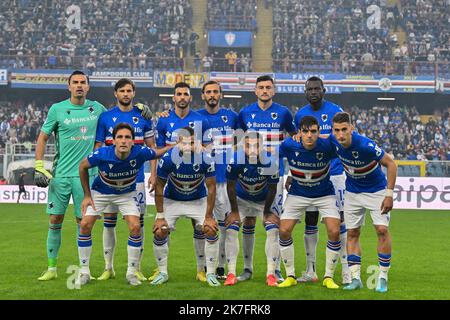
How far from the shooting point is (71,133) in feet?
31.8

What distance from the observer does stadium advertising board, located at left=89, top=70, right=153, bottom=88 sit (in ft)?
118

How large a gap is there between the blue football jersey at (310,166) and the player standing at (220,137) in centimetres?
114

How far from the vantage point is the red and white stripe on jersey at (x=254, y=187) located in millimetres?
9516

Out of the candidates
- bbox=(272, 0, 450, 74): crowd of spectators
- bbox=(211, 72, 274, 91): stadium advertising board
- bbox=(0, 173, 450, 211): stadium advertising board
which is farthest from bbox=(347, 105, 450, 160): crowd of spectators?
bbox=(0, 173, 450, 211): stadium advertising board

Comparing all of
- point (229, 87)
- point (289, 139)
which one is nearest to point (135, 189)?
point (289, 139)

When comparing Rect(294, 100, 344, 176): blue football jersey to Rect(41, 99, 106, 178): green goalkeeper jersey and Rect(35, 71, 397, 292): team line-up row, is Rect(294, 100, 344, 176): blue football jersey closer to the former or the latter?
Rect(35, 71, 397, 292): team line-up row

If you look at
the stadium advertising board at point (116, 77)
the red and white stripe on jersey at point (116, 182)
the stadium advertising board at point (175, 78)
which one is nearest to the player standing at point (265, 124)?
the red and white stripe on jersey at point (116, 182)

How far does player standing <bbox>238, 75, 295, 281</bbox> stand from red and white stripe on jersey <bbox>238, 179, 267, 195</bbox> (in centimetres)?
26

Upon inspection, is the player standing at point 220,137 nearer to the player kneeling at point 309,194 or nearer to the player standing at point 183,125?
the player standing at point 183,125

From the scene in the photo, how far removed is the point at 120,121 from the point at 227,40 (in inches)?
1280
